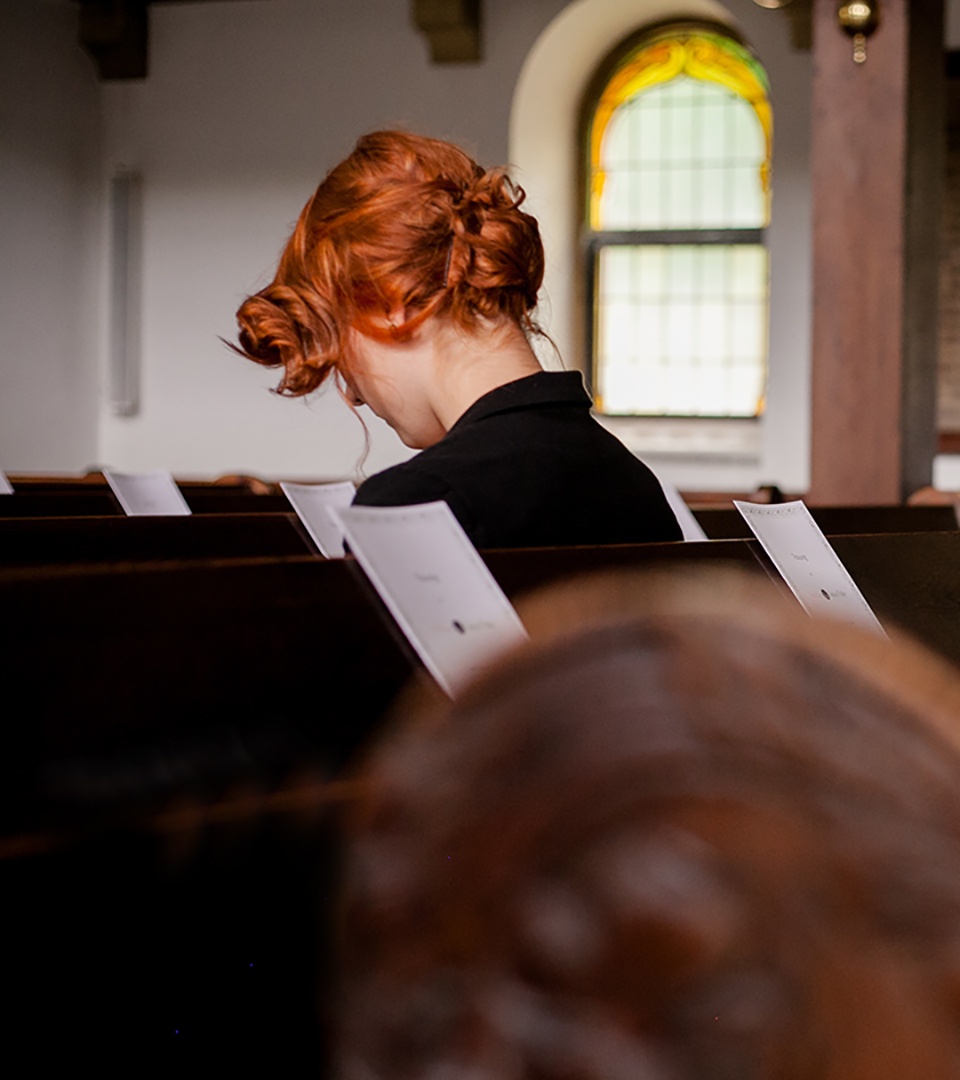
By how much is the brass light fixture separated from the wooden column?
2 cm

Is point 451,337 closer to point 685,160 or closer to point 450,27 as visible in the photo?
point 450,27

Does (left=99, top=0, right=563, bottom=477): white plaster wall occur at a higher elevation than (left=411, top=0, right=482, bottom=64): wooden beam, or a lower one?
lower

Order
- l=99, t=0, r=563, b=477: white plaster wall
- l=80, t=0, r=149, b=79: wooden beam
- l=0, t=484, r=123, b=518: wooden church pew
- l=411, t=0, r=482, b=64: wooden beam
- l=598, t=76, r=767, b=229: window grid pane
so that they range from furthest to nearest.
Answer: l=80, t=0, r=149, b=79: wooden beam < l=99, t=0, r=563, b=477: white plaster wall < l=598, t=76, r=767, b=229: window grid pane < l=411, t=0, r=482, b=64: wooden beam < l=0, t=484, r=123, b=518: wooden church pew

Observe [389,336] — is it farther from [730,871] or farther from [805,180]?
[805,180]

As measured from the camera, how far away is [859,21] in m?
3.87

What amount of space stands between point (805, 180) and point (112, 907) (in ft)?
20.6

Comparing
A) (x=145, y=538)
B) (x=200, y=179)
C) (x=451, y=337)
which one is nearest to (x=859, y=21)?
(x=451, y=337)

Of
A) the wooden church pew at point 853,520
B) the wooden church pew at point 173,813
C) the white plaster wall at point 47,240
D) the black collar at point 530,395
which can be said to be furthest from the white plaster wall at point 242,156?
the wooden church pew at point 173,813

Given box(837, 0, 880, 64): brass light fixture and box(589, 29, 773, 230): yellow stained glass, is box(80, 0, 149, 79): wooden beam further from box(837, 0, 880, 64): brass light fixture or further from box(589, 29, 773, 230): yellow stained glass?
box(837, 0, 880, 64): brass light fixture

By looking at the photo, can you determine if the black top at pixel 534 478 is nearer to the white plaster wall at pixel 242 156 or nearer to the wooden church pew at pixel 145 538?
the wooden church pew at pixel 145 538

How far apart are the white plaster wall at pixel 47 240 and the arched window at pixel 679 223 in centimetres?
262

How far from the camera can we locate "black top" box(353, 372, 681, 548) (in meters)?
1.44

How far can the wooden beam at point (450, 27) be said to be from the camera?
6.65 metres

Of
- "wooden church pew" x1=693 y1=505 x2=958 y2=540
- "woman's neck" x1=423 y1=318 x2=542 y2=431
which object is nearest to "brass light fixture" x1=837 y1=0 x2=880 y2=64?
"wooden church pew" x1=693 y1=505 x2=958 y2=540
